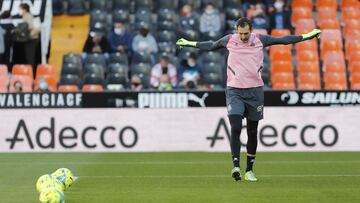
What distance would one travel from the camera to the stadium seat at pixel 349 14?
2506 centimetres

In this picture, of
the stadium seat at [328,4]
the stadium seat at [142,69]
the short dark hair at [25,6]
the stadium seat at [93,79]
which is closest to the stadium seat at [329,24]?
the stadium seat at [328,4]

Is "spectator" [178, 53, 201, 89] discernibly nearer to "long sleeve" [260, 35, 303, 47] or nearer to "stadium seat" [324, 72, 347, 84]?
"stadium seat" [324, 72, 347, 84]

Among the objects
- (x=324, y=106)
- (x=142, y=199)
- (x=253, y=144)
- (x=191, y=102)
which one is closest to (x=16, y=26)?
(x=191, y=102)

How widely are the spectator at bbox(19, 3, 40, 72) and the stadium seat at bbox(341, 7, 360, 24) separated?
790cm

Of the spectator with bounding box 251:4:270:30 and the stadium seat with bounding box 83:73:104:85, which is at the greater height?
the spectator with bounding box 251:4:270:30

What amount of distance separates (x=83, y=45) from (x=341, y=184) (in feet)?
46.2

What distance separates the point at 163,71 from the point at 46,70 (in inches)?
111

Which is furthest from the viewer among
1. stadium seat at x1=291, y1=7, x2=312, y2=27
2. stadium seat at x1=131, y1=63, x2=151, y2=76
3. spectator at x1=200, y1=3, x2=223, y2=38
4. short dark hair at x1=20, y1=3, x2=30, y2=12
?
stadium seat at x1=291, y1=7, x2=312, y2=27

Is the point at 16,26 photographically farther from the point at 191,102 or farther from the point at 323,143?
the point at 323,143

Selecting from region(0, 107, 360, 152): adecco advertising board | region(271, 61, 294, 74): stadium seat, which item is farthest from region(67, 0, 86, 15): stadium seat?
region(0, 107, 360, 152): adecco advertising board

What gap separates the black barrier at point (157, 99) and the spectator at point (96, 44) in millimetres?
4877

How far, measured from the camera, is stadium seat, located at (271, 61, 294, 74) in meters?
23.2

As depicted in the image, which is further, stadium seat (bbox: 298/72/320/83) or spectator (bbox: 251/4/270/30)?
spectator (bbox: 251/4/270/30)

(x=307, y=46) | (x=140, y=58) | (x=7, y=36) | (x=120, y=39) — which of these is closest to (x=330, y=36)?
(x=307, y=46)
